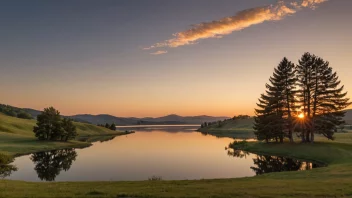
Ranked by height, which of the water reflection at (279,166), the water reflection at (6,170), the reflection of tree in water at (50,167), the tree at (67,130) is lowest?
the reflection of tree in water at (50,167)

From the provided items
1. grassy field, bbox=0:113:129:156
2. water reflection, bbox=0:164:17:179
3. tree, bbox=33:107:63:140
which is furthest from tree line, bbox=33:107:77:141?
water reflection, bbox=0:164:17:179

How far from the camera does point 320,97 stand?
67.7 metres

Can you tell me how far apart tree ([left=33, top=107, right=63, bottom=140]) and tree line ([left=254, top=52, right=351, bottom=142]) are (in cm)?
6455

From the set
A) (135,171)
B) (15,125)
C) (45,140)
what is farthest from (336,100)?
(15,125)

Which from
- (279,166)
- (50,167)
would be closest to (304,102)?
(279,166)

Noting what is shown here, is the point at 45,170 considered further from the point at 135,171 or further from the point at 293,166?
the point at 293,166

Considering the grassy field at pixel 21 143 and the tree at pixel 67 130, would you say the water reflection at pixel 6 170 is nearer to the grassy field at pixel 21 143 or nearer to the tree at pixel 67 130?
the grassy field at pixel 21 143

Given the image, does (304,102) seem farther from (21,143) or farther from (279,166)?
(21,143)

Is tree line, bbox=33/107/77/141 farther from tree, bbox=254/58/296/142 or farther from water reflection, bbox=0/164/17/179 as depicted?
tree, bbox=254/58/296/142

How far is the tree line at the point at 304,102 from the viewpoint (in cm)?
6612

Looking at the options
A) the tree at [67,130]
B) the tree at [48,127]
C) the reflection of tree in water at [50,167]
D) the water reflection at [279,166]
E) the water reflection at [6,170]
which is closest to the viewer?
the water reflection at [6,170]

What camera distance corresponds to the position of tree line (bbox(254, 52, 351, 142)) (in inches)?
2603

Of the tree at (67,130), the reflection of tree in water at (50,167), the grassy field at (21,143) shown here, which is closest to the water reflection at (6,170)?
the reflection of tree in water at (50,167)

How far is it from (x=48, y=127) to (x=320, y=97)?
81090mm
